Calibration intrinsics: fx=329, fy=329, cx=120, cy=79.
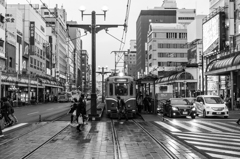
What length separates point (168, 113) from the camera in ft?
85.5

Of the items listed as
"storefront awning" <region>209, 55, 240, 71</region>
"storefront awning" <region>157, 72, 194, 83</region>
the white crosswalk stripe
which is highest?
"storefront awning" <region>209, 55, 240, 71</region>

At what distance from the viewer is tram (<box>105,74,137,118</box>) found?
24.2 metres

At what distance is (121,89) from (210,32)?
107ft

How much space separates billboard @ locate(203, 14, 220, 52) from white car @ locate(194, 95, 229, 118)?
979 inches

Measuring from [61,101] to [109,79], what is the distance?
51.1 metres

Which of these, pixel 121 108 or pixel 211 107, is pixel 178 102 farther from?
pixel 121 108

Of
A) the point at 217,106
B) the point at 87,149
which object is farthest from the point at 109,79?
the point at 87,149

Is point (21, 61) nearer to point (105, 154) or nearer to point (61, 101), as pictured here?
point (61, 101)

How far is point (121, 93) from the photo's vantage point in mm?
24562

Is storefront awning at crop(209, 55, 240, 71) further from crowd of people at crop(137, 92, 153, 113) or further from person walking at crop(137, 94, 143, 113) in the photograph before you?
person walking at crop(137, 94, 143, 113)

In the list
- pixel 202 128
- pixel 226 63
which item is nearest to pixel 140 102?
pixel 202 128

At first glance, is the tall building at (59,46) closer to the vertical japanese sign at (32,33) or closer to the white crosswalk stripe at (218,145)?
the vertical japanese sign at (32,33)

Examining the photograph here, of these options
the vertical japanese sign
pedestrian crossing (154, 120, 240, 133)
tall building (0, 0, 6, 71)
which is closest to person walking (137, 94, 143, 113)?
pedestrian crossing (154, 120, 240, 133)

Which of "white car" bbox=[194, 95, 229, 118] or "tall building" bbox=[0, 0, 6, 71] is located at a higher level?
"tall building" bbox=[0, 0, 6, 71]
